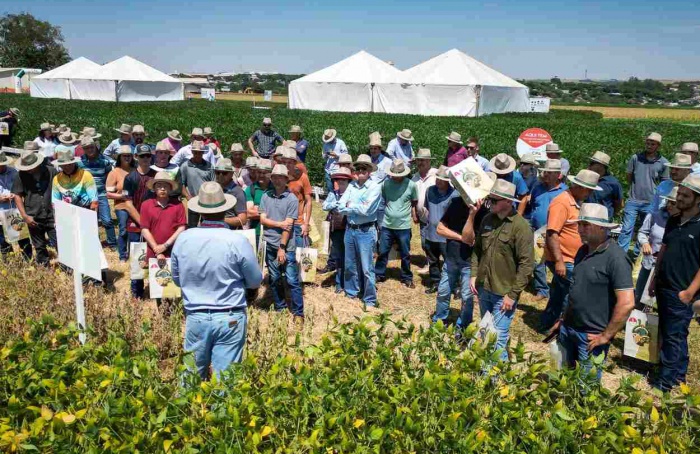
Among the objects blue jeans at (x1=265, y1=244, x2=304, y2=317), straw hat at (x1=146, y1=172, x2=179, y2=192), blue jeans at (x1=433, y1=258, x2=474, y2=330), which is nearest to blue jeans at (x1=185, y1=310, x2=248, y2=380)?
blue jeans at (x1=265, y1=244, x2=304, y2=317)

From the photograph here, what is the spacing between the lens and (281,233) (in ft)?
21.6

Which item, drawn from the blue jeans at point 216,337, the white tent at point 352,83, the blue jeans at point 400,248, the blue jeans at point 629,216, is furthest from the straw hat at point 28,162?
the white tent at point 352,83

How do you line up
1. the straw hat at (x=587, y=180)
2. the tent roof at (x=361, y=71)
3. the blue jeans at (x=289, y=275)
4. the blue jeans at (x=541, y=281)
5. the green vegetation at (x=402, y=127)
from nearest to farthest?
the straw hat at (x=587, y=180) < the blue jeans at (x=289, y=275) < the blue jeans at (x=541, y=281) < the green vegetation at (x=402, y=127) < the tent roof at (x=361, y=71)

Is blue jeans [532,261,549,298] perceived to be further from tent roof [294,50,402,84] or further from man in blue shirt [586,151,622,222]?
tent roof [294,50,402,84]

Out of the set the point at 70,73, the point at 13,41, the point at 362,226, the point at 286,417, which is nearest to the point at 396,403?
the point at 286,417

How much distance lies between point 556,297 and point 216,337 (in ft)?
14.3

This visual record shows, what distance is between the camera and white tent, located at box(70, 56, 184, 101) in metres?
48.5

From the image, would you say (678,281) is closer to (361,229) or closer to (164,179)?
(361,229)

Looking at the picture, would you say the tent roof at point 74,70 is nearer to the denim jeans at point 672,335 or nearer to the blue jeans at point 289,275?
the blue jeans at point 289,275

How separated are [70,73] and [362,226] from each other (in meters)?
51.9

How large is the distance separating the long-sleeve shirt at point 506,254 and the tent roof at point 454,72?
28.9 metres

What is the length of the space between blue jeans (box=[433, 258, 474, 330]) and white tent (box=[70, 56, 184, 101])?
4840 centimetres

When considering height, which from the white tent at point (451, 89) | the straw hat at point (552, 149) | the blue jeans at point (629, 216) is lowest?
the blue jeans at point (629, 216)

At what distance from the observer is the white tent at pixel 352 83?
115 ft
